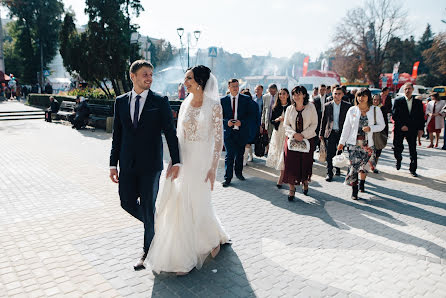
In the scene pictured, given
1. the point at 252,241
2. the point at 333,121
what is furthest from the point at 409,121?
the point at 252,241

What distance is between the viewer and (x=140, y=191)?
3492 mm

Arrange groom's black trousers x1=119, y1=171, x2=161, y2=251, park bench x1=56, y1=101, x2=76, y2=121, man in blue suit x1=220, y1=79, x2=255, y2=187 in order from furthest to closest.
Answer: park bench x1=56, y1=101, x2=76, y2=121 < man in blue suit x1=220, y1=79, x2=255, y2=187 < groom's black trousers x1=119, y1=171, x2=161, y2=251

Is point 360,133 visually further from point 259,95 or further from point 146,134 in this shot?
point 259,95

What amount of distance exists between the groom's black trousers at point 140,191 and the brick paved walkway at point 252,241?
624 millimetres

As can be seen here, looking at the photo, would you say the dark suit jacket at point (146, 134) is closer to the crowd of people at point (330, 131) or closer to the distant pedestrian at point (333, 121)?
the crowd of people at point (330, 131)

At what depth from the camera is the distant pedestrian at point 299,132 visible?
5746mm

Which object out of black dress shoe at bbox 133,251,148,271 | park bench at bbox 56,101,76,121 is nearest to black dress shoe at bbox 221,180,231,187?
black dress shoe at bbox 133,251,148,271

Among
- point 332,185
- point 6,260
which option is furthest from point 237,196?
point 6,260

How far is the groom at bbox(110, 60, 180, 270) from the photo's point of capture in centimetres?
336

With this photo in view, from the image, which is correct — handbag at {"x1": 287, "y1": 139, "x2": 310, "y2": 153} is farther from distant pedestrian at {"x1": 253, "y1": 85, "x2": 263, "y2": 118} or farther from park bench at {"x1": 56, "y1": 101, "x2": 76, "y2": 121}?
park bench at {"x1": 56, "y1": 101, "x2": 76, "y2": 121}

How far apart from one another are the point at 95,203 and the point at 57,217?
740 millimetres

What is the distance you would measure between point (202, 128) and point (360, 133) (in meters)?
3.50

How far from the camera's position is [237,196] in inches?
246

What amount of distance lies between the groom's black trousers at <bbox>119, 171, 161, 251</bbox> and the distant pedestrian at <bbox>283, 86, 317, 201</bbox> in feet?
9.83
